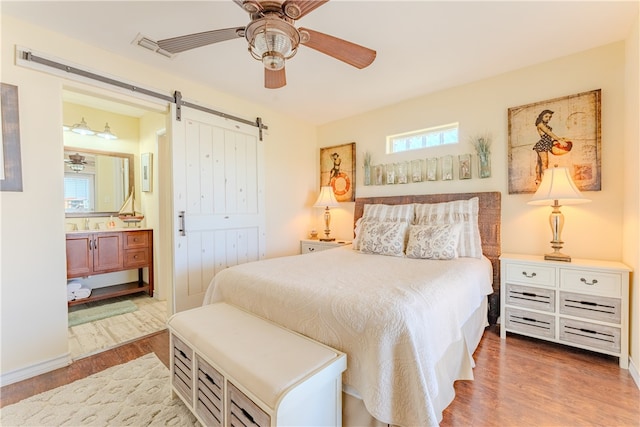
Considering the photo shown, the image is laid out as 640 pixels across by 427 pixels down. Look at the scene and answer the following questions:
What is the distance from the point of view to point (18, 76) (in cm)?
200

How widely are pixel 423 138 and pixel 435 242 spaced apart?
155cm

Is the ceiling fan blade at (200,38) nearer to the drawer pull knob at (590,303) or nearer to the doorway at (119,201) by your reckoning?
the doorway at (119,201)

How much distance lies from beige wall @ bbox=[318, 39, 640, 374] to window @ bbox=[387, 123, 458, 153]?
0.08m

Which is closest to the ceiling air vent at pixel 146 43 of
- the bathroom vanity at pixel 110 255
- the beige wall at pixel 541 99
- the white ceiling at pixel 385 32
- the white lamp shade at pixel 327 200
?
the white ceiling at pixel 385 32

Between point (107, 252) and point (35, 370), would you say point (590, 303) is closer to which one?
point (35, 370)

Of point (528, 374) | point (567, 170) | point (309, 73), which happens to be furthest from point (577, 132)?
point (309, 73)

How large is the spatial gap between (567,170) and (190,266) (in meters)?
3.73

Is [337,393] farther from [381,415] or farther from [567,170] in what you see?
[567,170]

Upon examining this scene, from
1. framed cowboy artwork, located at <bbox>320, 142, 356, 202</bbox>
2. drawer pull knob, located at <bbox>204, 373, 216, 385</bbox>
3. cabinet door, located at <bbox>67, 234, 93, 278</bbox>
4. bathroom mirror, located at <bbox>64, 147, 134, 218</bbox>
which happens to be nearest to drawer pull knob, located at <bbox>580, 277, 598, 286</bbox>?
framed cowboy artwork, located at <bbox>320, 142, 356, 202</bbox>

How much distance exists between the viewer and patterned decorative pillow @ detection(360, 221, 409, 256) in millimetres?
2775

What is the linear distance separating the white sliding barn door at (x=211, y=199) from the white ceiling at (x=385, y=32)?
0.60m

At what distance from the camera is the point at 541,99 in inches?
105

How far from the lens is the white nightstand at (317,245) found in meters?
3.85

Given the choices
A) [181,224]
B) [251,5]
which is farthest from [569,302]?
[181,224]
